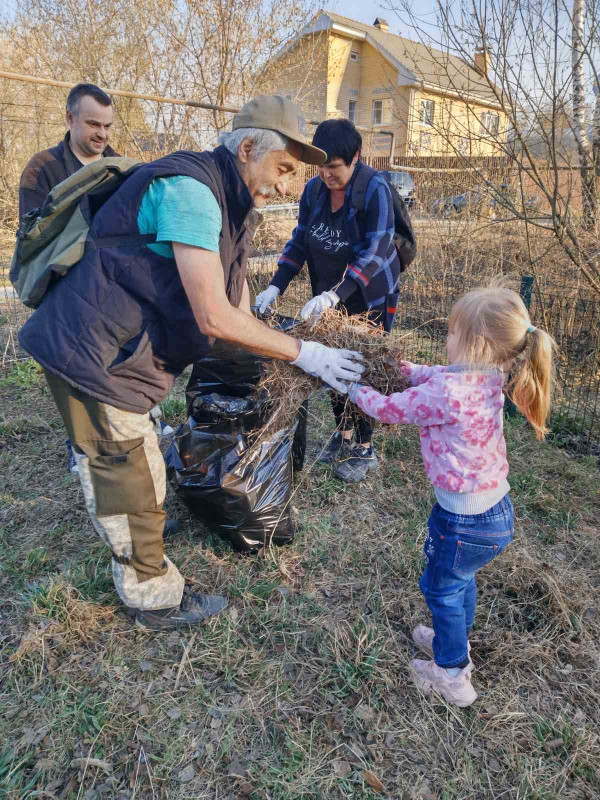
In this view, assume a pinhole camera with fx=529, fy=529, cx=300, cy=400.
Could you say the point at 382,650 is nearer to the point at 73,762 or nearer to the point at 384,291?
the point at 73,762

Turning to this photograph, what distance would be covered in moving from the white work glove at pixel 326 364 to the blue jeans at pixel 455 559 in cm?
59

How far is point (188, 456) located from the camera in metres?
2.35

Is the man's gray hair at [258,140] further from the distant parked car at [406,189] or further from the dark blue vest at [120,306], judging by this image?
the distant parked car at [406,189]

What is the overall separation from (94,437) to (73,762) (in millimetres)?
980

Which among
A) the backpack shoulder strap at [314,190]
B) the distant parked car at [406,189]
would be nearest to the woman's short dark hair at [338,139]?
the backpack shoulder strap at [314,190]

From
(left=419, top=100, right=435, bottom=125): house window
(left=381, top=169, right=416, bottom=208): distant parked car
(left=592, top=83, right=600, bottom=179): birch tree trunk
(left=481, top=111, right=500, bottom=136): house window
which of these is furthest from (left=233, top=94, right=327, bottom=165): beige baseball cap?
(left=381, top=169, right=416, bottom=208): distant parked car

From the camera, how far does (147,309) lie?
1.67m

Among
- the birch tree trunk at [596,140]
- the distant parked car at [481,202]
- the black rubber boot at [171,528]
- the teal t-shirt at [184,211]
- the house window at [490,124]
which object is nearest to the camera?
the teal t-shirt at [184,211]

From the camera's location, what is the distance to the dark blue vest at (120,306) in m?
1.60

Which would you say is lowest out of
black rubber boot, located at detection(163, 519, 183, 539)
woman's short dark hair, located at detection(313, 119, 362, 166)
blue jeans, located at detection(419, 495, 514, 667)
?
black rubber boot, located at detection(163, 519, 183, 539)

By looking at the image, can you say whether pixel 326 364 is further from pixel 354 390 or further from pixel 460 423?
pixel 460 423

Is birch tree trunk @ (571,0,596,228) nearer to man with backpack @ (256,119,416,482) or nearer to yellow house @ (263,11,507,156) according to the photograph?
yellow house @ (263,11,507,156)

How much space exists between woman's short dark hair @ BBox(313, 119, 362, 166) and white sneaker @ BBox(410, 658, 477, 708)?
2.32 meters

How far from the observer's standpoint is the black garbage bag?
2301 mm
